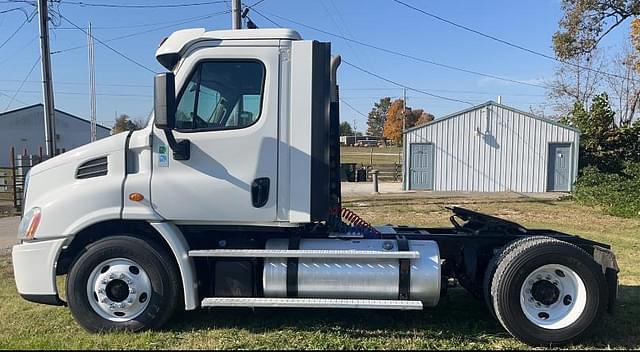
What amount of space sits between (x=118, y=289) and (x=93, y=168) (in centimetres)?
116

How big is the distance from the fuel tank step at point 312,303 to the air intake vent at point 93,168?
1548 mm

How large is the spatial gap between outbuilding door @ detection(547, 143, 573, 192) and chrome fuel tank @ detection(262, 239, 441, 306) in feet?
70.9

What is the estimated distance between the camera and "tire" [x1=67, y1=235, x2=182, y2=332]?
4.74 m

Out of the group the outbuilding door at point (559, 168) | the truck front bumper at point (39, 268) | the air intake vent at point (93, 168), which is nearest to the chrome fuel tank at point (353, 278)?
the air intake vent at point (93, 168)

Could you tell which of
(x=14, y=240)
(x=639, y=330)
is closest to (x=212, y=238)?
(x=639, y=330)

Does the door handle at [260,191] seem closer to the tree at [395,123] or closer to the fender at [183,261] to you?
the fender at [183,261]

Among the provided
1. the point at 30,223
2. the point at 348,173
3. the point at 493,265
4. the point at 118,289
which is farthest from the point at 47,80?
the point at 348,173

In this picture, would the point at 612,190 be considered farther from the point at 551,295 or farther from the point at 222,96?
the point at 222,96

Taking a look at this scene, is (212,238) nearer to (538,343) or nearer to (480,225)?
(480,225)

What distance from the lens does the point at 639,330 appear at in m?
5.03

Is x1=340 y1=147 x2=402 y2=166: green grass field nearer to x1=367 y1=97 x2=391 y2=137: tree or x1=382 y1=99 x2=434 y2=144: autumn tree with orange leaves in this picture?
x1=382 y1=99 x2=434 y2=144: autumn tree with orange leaves

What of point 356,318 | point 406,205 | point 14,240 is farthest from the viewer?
Result: point 406,205

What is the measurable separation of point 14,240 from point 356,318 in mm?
9370

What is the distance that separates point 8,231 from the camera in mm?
12734
